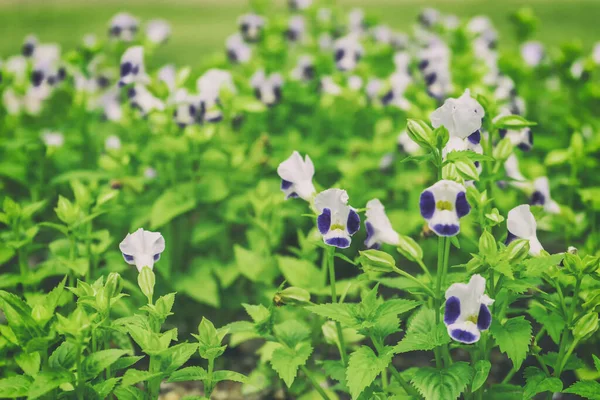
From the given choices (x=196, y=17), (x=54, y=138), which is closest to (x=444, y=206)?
(x=54, y=138)

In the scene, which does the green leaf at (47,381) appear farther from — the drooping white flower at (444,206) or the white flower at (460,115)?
the white flower at (460,115)

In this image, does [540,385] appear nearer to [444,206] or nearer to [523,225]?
[523,225]

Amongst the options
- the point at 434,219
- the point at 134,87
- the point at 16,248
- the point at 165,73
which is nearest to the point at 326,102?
the point at 165,73

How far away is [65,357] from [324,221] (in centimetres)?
71

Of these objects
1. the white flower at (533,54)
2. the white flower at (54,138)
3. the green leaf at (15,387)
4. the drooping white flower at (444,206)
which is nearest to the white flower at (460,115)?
the drooping white flower at (444,206)

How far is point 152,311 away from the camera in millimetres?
1566

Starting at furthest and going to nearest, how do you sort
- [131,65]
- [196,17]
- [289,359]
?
[196,17]
[131,65]
[289,359]

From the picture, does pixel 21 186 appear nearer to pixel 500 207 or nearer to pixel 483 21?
pixel 500 207

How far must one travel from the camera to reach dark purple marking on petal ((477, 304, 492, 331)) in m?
1.42

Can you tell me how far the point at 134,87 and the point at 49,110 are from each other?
1.02 metres

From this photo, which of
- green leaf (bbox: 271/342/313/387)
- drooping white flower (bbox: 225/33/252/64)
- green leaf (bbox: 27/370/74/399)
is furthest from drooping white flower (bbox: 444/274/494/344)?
drooping white flower (bbox: 225/33/252/64)

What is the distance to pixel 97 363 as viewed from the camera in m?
1.55

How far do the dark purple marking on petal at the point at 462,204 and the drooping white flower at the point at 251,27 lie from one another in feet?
7.78

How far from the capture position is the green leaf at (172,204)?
2430mm
